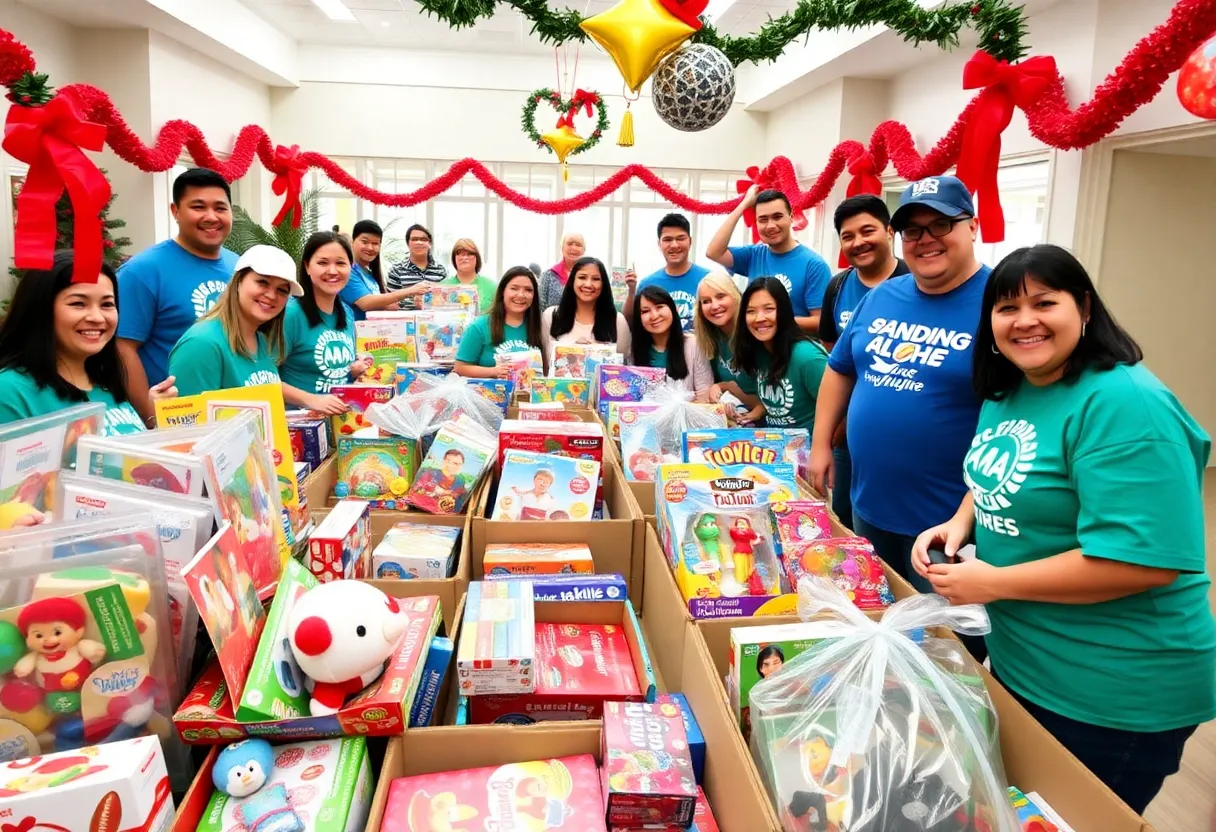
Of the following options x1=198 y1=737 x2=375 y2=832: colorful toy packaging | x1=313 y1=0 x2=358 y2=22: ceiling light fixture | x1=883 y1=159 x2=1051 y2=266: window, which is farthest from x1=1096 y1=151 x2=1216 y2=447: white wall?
x1=313 y1=0 x2=358 y2=22: ceiling light fixture

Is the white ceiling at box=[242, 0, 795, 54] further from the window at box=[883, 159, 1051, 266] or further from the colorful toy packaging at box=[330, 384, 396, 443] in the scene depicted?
the colorful toy packaging at box=[330, 384, 396, 443]

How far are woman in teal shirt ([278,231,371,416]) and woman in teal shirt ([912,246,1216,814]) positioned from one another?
2.31 metres

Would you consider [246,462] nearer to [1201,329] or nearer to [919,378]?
[919,378]

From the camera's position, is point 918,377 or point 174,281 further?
point 174,281

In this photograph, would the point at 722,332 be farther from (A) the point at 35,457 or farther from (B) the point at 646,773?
(A) the point at 35,457

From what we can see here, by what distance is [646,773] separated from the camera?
0.98 meters

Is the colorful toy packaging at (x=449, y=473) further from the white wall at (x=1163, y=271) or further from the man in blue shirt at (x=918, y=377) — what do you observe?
the white wall at (x=1163, y=271)

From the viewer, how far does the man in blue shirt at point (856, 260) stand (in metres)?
2.62

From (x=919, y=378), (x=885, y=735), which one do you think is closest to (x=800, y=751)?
(x=885, y=735)

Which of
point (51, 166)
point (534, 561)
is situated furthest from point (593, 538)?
point (51, 166)

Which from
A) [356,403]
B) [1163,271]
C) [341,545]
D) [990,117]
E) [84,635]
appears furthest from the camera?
[1163,271]

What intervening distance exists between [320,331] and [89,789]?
2340 mm

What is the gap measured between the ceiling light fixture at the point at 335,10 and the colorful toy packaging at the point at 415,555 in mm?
7879

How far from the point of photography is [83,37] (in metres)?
6.58
